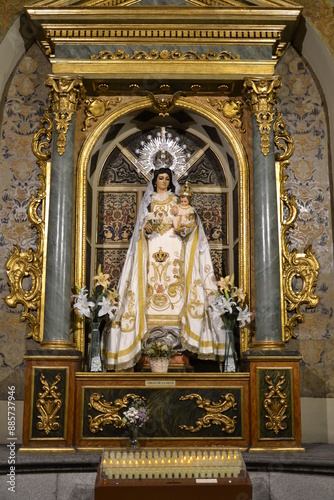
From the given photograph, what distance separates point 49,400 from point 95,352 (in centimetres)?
66

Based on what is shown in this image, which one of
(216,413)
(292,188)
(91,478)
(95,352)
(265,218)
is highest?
(292,188)

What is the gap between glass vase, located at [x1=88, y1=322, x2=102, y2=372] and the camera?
6546mm

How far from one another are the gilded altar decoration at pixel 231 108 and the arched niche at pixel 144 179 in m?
0.08

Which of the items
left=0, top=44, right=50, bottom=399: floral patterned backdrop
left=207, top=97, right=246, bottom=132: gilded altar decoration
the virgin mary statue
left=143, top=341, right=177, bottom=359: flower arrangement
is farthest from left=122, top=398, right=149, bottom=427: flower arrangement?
left=207, top=97, right=246, bottom=132: gilded altar decoration

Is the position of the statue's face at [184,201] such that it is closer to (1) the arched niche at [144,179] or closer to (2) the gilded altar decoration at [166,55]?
(1) the arched niche at [144,179]

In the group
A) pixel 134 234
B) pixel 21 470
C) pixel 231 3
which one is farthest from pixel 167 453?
pixel 231 3

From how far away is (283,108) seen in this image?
7824mm

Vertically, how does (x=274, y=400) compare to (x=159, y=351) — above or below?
below

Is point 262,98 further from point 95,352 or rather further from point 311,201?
point 95,352

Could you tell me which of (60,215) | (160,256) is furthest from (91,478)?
(60,215)

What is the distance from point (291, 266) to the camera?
726 cm

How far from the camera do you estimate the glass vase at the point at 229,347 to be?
6605 mm

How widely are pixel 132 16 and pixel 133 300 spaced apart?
298 cm

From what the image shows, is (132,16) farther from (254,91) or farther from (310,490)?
(310,490)
